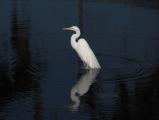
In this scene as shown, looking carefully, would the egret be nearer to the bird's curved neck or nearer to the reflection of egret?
the bird's curved neck

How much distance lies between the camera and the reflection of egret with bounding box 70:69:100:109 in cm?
1129

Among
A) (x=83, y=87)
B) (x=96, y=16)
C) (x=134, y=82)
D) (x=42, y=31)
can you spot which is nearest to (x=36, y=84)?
(x=83, y=87)

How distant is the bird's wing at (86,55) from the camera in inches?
522

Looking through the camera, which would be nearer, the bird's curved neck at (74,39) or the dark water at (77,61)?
the dark water at (77,61)

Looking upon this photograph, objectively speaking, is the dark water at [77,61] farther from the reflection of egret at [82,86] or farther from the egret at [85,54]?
the egret at [85,54]

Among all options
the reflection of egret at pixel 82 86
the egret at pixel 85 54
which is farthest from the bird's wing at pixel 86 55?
the reflection of egret at pixel 82 86

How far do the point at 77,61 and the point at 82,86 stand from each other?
1.91 meters

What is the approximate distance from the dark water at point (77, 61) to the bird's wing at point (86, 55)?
16cm

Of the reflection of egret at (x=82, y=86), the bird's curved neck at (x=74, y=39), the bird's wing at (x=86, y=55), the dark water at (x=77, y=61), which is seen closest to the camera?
the dark water at (x=77, y=61)

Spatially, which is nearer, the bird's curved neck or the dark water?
the dark water

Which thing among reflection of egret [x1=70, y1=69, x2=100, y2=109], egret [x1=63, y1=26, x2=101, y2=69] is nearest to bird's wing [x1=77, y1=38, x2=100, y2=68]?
egret [x1=63, y1=26, x2=101, y2=69]

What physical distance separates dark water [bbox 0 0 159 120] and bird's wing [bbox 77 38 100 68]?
157 mm

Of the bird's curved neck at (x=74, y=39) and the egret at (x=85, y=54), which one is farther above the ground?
the bird's curved neck at (x=74, y=39)

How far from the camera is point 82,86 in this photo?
12180 millimetres
